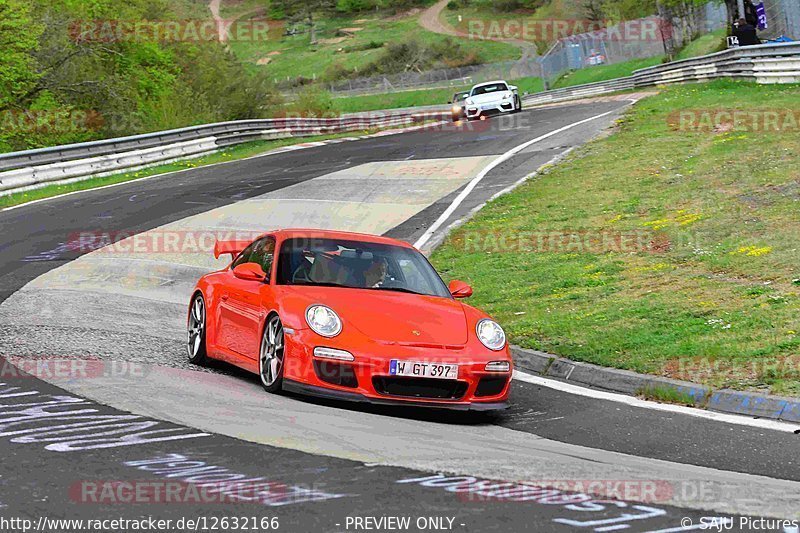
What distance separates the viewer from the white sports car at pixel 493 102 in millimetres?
43719

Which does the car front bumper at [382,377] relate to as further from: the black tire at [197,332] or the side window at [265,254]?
the black tire at [197,332]

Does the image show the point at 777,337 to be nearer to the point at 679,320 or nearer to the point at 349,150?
the point at 679,320

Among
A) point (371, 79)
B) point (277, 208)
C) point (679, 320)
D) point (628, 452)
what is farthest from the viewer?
point (371, 79)

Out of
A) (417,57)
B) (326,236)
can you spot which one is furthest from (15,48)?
(417,57)

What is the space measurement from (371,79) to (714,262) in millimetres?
86332

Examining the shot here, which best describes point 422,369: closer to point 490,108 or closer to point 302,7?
point 490,108

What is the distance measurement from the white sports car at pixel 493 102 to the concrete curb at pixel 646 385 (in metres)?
32.9

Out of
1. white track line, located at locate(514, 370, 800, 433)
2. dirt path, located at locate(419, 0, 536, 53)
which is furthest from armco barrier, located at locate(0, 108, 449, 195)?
dirt path, located at locate(419, 0, 536, 53)

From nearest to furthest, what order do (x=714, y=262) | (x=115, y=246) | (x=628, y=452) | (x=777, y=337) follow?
(x=628, y=452), (x=777, y=337), (x=714, y=262), (x=115, y=246)

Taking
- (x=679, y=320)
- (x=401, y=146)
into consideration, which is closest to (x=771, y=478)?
(x=679, y=320)

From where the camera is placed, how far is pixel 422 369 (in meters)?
8.53

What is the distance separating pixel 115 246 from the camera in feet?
59.7

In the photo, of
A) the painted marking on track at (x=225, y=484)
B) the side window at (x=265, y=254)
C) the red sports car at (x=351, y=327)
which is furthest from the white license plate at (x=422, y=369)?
the painted marking on track at (x=225, y=484)

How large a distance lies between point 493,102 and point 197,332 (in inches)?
1348
